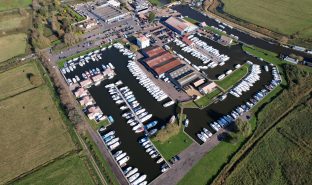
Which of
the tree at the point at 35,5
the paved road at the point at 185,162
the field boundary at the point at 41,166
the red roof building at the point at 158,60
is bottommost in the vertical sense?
the paved road at the point at 185,162

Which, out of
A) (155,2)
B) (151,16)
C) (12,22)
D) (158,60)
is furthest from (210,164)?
(12,22)

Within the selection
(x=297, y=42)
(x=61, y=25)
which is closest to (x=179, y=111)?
(x=297, y=42)

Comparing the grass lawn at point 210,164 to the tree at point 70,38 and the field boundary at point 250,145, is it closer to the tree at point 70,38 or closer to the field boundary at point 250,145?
the field boundary at point 250,145

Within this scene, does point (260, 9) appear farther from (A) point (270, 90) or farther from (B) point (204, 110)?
(B) point (204, 110)

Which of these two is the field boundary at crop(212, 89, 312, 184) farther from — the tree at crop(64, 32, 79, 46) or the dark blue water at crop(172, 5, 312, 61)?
the tree at crop(64, 32, 79, 46)

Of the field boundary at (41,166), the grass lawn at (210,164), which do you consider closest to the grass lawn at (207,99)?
the grass lawn at (210,164)

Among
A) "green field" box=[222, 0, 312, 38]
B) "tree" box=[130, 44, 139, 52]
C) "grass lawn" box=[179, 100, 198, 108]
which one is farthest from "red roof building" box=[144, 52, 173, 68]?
"green field" box=[222, 0, 312, 38]
